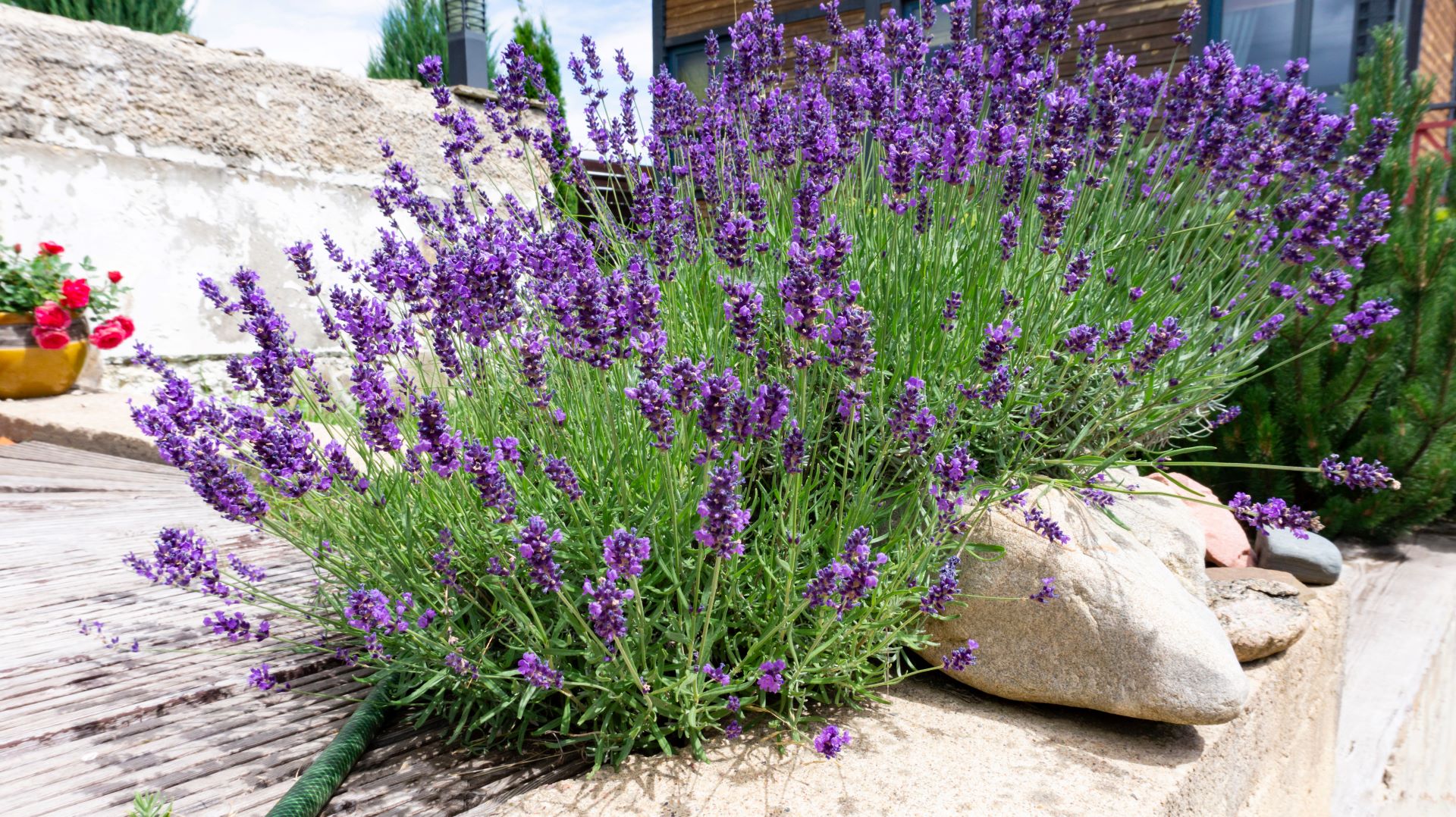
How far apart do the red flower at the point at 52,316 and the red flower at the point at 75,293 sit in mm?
53

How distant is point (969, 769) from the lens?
1917 millimetres

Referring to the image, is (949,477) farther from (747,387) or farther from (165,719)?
(165,719)

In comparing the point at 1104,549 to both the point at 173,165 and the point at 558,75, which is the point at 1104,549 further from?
the point at 558,75

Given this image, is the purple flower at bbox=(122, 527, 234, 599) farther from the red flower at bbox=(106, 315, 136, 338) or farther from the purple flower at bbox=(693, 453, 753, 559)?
the red flower at bbox=(106, 315, 136, 338)

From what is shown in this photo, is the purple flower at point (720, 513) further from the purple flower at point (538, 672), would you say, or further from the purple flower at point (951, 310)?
the purple flower at point (951, 310)

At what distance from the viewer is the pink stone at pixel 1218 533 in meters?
3.46

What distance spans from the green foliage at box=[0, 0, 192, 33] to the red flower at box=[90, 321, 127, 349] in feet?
16.3

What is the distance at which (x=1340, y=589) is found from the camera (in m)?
3.46

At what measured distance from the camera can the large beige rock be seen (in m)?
2.18

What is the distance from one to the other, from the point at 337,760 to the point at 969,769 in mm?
1334

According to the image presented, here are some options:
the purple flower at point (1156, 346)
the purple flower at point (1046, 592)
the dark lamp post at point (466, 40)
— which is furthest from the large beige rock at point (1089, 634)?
the dark lamp post at point (466, 40)

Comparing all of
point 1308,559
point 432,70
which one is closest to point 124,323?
point 432,70

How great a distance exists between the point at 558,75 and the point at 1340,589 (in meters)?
10.2

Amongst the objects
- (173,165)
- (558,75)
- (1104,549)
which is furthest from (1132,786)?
(558,75)
